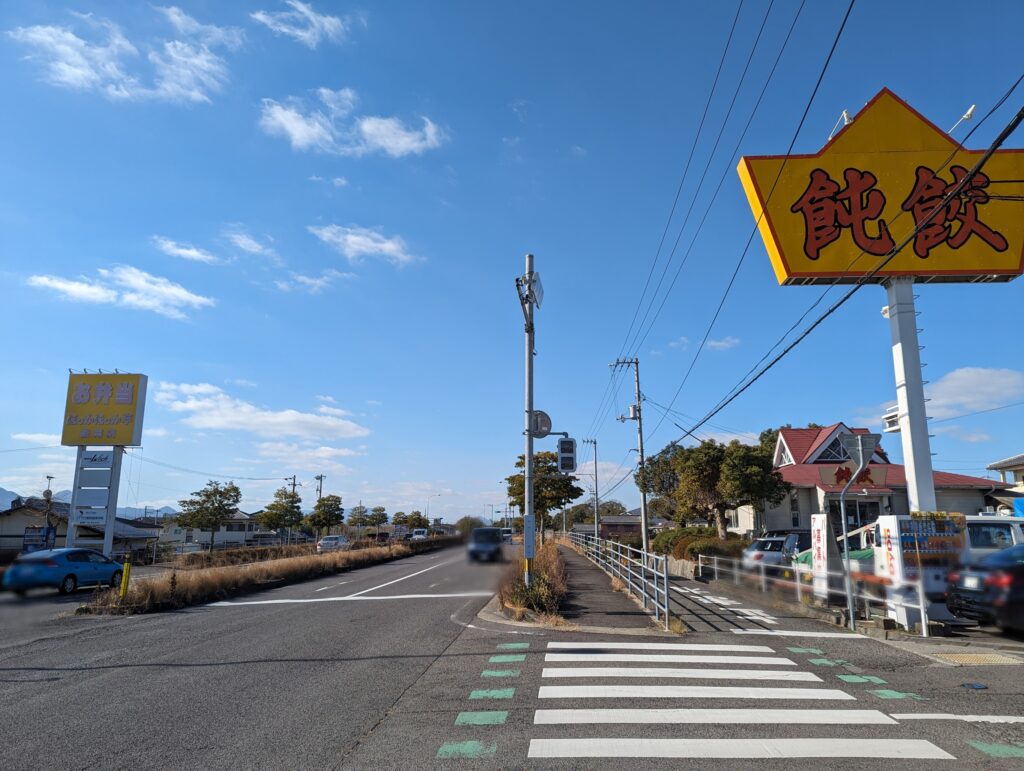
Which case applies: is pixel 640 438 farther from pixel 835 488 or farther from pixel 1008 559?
pixel 1008 559

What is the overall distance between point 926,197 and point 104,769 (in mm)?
19016

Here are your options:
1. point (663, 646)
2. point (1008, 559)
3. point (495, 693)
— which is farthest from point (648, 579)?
point (1008, 559)

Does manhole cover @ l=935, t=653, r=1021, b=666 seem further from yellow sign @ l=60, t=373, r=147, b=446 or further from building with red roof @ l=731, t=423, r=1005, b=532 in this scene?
yellow sign @ l=60, t=373, r=147, b=446

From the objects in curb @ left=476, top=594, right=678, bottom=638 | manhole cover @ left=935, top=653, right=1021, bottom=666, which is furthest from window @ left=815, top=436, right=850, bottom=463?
curb @ left=476, top=594, right=678, bottom=638

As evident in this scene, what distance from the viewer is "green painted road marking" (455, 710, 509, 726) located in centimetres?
678

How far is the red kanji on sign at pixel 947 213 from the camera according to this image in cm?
1552

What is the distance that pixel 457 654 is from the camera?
10.2 m

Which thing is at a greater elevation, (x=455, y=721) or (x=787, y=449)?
(x=787, y=449)

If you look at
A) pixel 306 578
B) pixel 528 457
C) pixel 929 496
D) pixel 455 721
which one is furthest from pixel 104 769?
pixel 306 578

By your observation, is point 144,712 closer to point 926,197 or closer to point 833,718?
point 833,718

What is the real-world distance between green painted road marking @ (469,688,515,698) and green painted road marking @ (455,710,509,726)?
0.61 meters

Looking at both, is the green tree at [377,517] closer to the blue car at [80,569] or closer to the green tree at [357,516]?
the green tree at [357,516]

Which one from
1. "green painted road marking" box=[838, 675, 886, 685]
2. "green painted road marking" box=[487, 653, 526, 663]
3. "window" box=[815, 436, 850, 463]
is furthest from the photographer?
"window" box=[815, 436, 850, 463]

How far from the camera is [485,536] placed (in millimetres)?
19234
